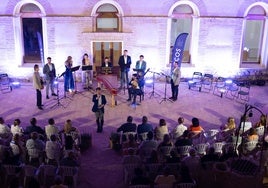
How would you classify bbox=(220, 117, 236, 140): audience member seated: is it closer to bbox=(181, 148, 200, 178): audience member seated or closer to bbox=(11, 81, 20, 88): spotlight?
bbox=(181, 148, 200, 178): audience member seated

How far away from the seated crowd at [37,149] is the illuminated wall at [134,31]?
8.25 metres

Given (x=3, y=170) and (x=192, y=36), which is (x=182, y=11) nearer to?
(x=192, y=36)

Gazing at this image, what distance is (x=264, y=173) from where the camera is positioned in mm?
11562

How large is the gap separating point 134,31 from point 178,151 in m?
9.75

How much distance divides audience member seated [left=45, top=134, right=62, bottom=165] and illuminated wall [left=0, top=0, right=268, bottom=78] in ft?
31.2

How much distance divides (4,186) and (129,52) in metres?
11.2

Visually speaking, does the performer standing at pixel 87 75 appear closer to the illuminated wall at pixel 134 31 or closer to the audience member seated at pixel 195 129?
the illuminated wall at pixel 134 31

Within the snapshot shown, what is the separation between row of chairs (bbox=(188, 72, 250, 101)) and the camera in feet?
62.9

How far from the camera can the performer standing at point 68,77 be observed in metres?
18.4

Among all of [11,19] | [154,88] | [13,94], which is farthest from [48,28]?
[154,88]

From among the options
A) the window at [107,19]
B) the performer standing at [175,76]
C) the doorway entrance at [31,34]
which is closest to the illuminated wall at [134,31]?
the window at [107,19]

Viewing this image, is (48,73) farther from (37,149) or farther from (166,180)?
(166,180)

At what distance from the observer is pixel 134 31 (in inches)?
Answer: 801

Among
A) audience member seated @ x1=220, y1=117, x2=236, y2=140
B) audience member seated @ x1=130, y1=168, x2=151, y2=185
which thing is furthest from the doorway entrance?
audience member seated @ x1=130, y1=168, x2=151, y2=185
